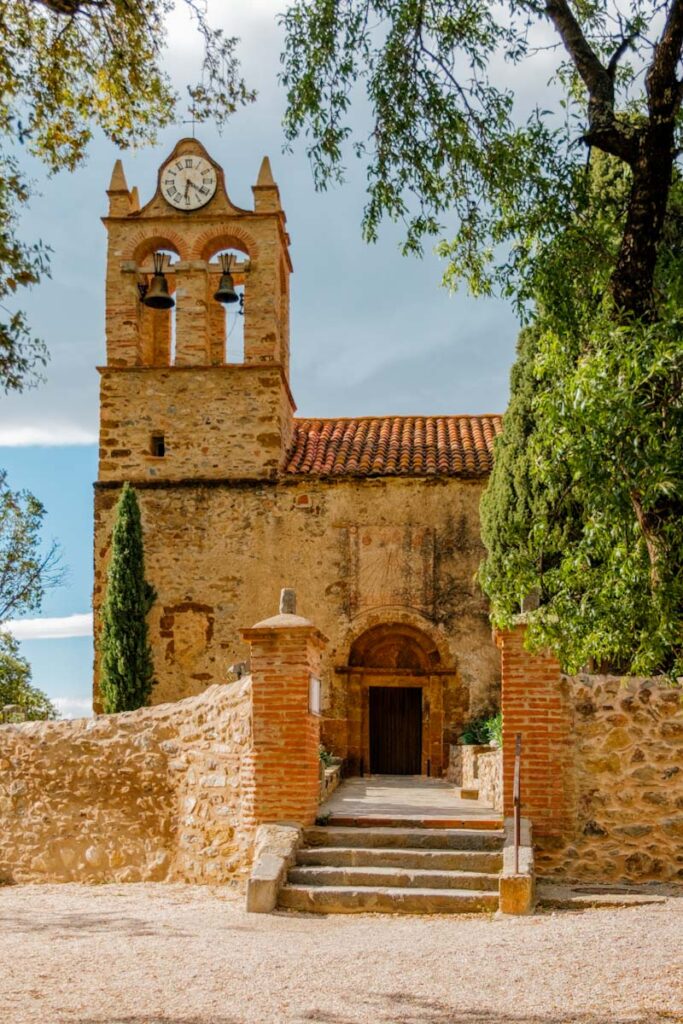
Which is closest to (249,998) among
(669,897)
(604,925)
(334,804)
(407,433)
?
(604,925)

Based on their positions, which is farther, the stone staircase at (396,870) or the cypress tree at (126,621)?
the cypress tree at (126,621)

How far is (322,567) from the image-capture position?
63.3 feet

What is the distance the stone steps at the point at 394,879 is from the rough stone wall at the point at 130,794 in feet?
4.33

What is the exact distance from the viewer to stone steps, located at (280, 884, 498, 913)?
927 centimetres

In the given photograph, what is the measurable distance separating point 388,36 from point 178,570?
1146 cm

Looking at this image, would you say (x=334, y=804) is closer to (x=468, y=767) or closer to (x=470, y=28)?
(x=468, y=767)

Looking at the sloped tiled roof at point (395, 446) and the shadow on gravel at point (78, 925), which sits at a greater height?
the sloped tiled roof at point (395, 446)

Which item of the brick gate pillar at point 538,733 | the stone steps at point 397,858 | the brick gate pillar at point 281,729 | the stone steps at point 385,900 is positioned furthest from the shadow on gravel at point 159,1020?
the brick gate pillar at point 538,733

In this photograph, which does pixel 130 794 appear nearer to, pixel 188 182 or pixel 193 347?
pixel 193 347

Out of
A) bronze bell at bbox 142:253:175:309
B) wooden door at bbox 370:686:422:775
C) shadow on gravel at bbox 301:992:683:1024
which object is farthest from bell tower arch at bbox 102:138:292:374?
shadow on gravel at bbox 301:992:683:1024

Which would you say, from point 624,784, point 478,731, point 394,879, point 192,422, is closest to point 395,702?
point 478,731

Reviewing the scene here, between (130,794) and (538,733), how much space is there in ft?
15.5

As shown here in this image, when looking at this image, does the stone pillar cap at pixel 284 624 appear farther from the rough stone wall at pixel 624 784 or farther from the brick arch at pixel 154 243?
the brick arch at pixel 154 243

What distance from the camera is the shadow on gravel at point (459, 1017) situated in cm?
591
